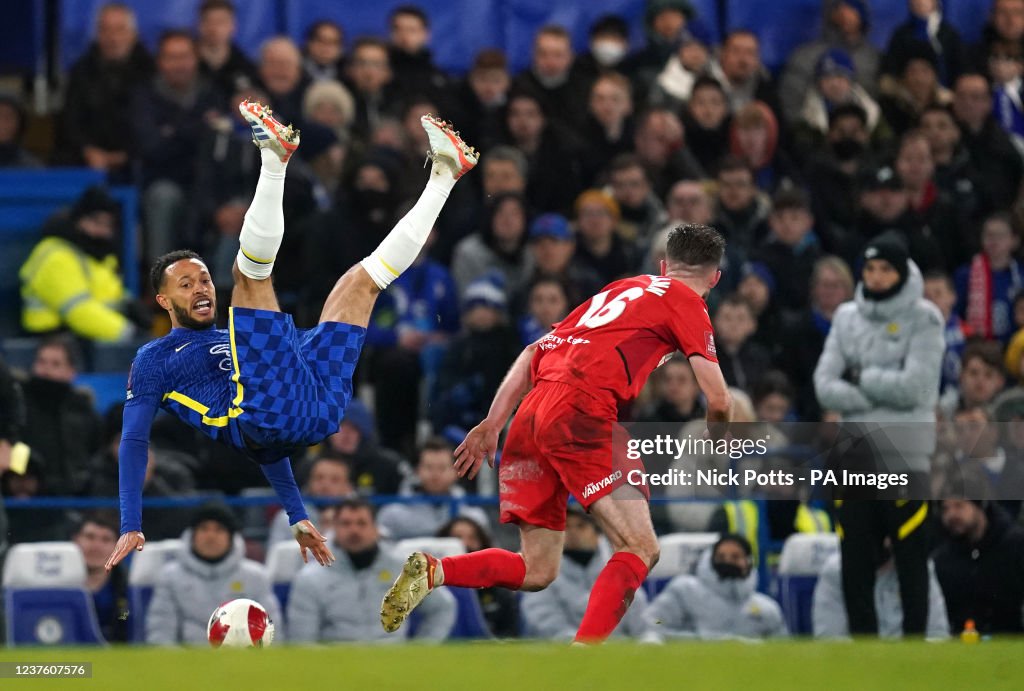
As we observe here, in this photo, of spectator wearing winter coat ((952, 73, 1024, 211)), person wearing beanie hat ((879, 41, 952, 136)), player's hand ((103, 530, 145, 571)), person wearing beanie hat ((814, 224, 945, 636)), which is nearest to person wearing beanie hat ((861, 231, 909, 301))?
person wearing beanie hat ((814, 224, 945, 636))

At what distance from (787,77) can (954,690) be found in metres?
10.00

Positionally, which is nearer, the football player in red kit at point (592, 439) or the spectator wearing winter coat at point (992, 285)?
the football player in red kit at point (592, 439)

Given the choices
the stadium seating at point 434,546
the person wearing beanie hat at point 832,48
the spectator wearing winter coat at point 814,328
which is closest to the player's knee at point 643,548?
the stadium seating at point 434,546

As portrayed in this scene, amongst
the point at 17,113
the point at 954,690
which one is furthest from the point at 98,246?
the point at 954,690

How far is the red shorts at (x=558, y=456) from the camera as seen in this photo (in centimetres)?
861

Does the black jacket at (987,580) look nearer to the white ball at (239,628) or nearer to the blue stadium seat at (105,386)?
the white ball at (239,628)

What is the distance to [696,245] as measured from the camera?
870 centimetres

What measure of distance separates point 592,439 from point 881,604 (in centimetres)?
327

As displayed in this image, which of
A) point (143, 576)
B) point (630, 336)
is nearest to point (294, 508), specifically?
point (630, 336)

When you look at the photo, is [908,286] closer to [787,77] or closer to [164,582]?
[164,582]

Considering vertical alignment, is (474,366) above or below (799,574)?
above

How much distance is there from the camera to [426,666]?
7.25m

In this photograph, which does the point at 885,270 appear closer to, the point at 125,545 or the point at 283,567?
the point at 283,567

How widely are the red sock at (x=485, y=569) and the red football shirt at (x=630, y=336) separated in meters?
0.82
